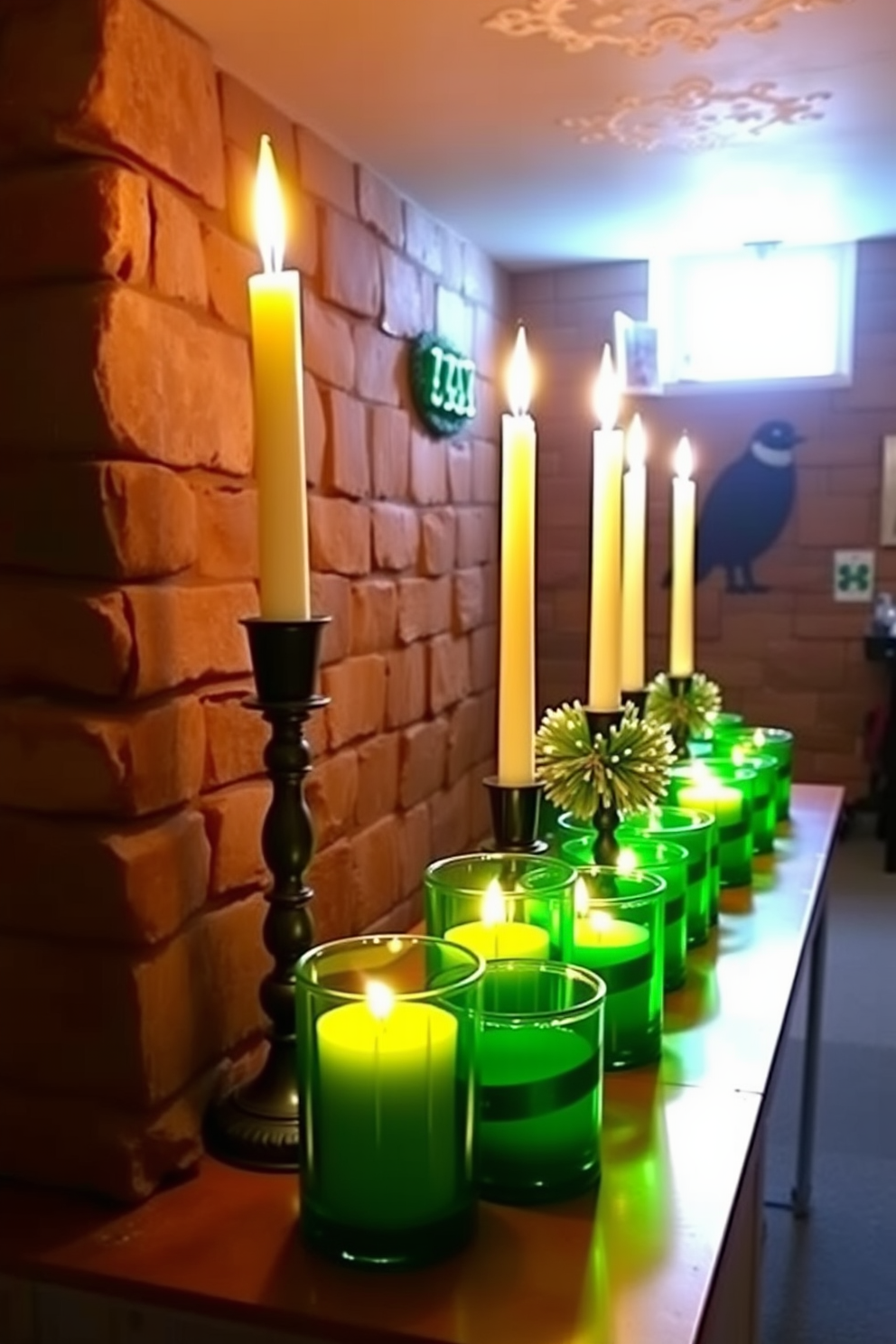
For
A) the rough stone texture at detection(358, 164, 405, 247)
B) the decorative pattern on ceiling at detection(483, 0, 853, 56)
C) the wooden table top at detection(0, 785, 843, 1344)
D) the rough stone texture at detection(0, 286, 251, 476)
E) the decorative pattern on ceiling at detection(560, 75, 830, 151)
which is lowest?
the wooden table top at detection(0, 785, 843, 1344)

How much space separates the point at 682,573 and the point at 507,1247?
1008 millimetres

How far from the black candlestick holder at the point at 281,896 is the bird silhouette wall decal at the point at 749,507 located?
2516 millimetres

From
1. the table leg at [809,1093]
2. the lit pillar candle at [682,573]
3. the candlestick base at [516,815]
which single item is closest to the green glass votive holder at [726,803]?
the lit pillar candle at [682,573]

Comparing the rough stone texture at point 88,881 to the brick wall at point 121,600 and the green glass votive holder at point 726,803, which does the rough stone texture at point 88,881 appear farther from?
the green glass votive holder at point 726,803

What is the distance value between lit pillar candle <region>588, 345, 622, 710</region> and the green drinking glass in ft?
0.43

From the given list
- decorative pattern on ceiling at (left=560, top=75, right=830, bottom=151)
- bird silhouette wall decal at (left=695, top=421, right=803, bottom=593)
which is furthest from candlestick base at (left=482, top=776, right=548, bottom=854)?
bird silhouette wall decal at (left=695, top=421, right=803, bottom=593)

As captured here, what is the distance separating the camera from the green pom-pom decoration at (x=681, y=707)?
1.55 metres

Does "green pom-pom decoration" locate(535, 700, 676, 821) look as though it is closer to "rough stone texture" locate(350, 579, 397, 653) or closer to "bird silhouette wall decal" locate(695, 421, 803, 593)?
"rough stone texture" locate(350, 579, 397, 653)

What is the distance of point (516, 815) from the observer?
1021 millimetres

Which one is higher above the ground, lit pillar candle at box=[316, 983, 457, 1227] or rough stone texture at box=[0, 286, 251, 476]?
rough stone texture at box=[0, 286, 251, 476]

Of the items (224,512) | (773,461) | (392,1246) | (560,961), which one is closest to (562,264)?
(773,461)

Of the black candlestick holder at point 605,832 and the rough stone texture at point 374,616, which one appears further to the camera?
the rough stone texture at point 374,616

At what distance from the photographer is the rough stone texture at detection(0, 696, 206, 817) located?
850 mm

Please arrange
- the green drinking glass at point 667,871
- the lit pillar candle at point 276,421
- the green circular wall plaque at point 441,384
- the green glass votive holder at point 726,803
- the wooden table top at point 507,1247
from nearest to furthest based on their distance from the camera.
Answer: the wooden table top at point 507,1247 → the lit pillar candle at point 276,421 → the green drinking glass at point 667,871 → the green glass votive holder at point 726,803 → the green circular wall plaque at point 441,384
